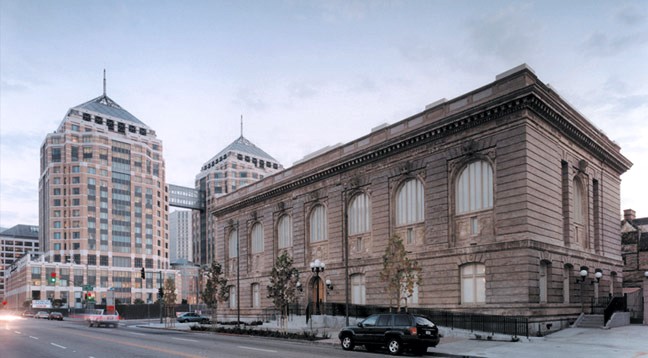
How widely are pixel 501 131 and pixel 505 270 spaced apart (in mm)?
8268

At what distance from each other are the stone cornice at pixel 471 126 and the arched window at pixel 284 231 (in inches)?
185

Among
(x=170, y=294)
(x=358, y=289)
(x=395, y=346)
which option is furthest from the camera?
(x=170, y=294)

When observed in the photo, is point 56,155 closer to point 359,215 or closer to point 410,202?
point 359,215

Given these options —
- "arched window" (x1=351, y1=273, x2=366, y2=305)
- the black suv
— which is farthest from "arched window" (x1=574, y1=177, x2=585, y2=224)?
the black suv

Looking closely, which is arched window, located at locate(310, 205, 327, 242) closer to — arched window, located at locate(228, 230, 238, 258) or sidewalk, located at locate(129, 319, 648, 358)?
arched window, located at locate(228, 230, 238, 258)

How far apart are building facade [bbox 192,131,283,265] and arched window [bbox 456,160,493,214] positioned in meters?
136

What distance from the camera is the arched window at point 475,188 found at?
3528 centimetres

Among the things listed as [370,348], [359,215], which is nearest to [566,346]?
[370,348]

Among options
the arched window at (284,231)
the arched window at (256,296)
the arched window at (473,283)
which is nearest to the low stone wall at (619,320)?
the arched window at (473,283)

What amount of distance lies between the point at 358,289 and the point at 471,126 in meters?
16.3

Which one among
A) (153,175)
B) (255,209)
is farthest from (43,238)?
(255,209)

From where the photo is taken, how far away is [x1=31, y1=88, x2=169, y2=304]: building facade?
480 feet

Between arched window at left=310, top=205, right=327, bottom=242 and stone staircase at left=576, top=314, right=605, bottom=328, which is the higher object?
arched window at left=310, top=205, right=327, bottom=242

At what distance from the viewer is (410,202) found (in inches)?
1601
